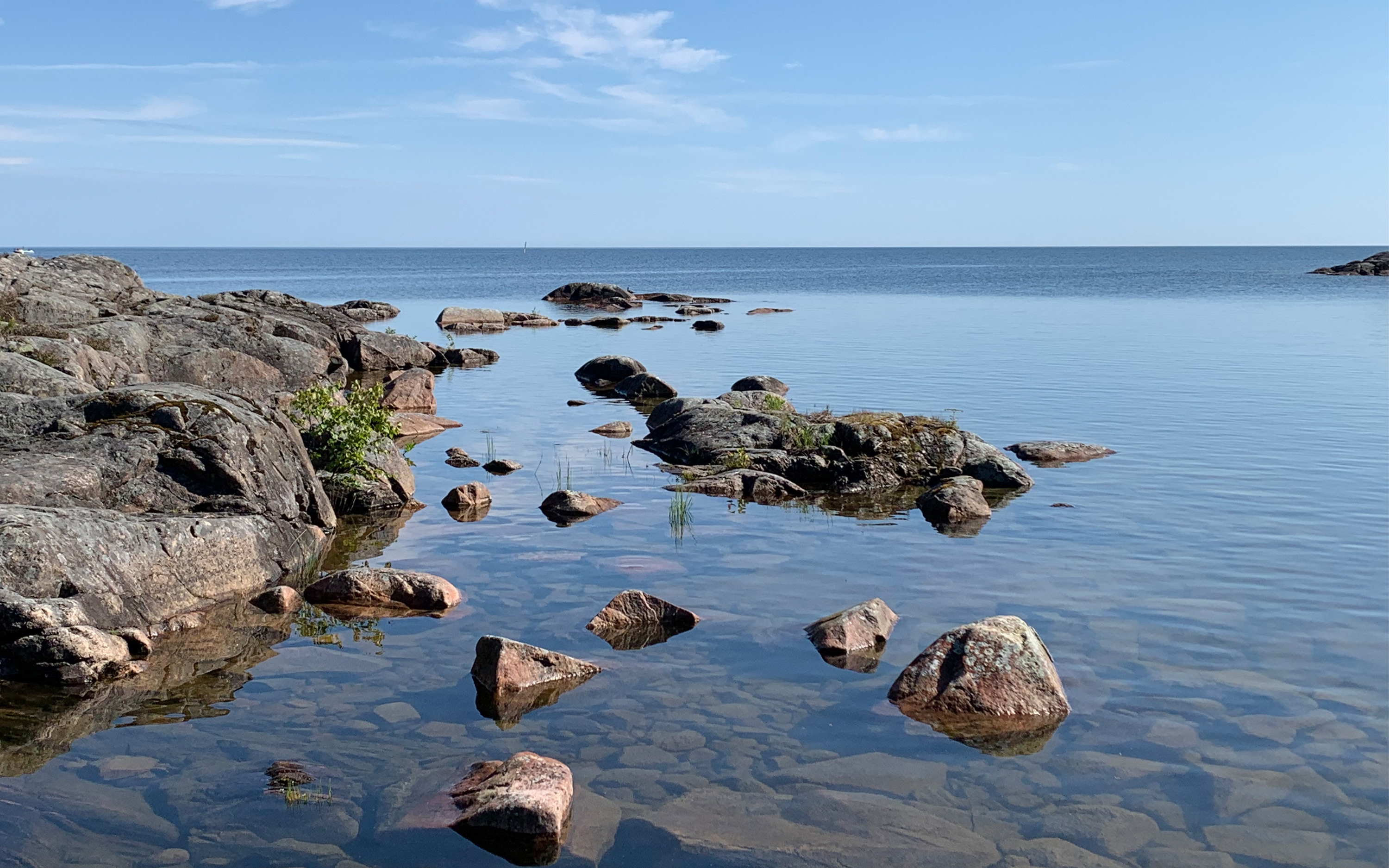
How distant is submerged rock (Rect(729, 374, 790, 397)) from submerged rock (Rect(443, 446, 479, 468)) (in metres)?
11.1

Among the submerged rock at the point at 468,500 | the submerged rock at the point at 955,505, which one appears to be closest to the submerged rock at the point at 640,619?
the submerged rock at the point at 468,500

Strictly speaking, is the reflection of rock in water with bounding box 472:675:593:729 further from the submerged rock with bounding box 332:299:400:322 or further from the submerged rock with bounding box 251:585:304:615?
the submerged rock with bounding box 332:299:400:322

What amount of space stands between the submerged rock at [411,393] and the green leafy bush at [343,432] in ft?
30.9

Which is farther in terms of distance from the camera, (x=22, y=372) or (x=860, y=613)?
(x=22, y=372)

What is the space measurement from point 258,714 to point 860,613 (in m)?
6.20

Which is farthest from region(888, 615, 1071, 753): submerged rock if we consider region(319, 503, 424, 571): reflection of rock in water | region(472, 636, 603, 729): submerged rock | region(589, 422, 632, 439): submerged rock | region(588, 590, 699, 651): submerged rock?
region(589, 422, 632, 439): submerged rock

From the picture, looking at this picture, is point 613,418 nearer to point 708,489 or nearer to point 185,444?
point 708,489

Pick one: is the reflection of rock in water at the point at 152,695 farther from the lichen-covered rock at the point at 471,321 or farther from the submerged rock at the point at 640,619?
the lichen-covered rock at the point at 471,321

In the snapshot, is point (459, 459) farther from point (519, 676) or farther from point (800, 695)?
point (800, 695)

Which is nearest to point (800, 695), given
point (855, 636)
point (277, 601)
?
point (855, 636)

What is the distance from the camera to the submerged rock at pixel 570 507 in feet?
58.4

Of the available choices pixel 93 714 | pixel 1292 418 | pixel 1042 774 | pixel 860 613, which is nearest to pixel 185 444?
pixel 93 714

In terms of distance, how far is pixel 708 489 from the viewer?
20.0m

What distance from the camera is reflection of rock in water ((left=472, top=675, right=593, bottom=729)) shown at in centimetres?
1009
